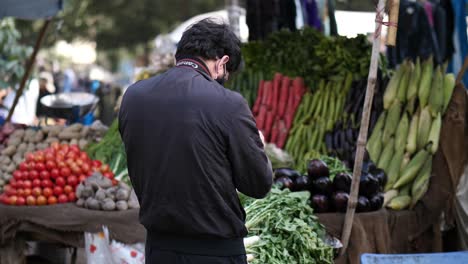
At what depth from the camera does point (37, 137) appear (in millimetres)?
7195

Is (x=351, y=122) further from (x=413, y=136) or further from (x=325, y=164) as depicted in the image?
(x=325, y=164)

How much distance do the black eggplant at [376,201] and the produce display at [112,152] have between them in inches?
88.2

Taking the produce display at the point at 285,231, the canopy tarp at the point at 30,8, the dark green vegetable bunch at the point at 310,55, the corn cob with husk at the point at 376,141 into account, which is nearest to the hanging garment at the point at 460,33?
the dark green vegetable bunch at the point at 310,55

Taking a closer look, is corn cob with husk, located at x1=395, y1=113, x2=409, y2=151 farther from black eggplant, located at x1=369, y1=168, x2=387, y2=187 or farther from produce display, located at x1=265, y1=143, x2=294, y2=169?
produce display, located at x1=265, y1=143, x2=294, y2=169

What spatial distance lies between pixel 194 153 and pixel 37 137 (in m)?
4.80

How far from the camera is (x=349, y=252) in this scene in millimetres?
5148

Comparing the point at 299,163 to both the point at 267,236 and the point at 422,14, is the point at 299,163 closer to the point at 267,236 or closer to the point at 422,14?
the point at 267,236

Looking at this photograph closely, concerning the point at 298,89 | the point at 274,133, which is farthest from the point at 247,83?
the point at 274,133

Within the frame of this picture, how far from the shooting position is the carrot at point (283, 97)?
7.17m

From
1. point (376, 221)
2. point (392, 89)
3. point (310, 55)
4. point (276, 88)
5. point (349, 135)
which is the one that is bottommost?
point (376, 221)

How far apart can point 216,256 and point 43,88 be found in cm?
1161

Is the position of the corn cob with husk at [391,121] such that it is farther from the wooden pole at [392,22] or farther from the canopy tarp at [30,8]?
the canopy tarp at [30,8]

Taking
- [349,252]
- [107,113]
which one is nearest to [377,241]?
[349,252]

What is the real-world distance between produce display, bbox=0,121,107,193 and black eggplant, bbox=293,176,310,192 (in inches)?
109
